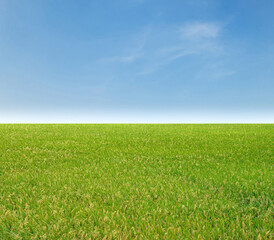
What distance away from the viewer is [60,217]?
138 inches

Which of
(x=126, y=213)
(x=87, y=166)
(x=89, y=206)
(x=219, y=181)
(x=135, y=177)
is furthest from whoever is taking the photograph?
(x=87, y=166)

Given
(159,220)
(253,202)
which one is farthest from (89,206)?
(253,202)

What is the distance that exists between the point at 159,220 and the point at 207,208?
93 cm

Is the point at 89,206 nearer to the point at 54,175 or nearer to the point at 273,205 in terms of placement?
the point at 54,175

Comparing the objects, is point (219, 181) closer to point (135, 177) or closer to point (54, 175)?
point (135, 177)

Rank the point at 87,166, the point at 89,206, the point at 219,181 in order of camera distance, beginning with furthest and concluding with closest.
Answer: the point at 87,166
the point at 219,181
the point at 89,206

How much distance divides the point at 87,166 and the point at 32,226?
3.40m

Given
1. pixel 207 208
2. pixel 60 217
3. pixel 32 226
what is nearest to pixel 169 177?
pixel 207 208

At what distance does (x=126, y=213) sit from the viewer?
142 inches

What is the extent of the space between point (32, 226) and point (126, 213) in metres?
1.37

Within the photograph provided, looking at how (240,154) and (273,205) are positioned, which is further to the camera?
(240,154)

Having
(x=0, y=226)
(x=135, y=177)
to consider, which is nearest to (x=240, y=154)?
(x=135, y=177)

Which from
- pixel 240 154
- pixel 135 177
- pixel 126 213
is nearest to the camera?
pixel 126 213

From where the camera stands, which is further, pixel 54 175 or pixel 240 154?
pixel 240 154
